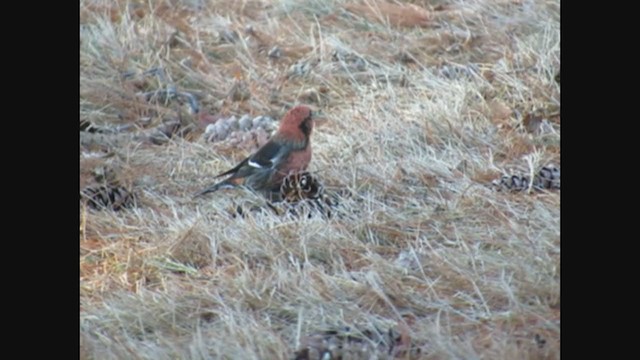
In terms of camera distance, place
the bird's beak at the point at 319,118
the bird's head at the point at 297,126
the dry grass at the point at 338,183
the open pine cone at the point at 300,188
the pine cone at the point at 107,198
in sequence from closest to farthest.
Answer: the dry grass at the point at 338,183
the open pine cone at the point at 300,188
the pine cone at the point at 107,198
the bird's head at the point at 297,126
the bird's beak at the point at 319,118

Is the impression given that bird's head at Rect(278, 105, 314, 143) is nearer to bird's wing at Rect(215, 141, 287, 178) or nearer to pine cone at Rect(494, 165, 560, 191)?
bird's wing at Rect(215, 141, 287, 178)

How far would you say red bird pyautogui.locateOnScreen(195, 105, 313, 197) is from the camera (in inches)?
186

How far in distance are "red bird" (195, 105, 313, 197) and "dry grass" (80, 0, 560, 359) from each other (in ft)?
0.23

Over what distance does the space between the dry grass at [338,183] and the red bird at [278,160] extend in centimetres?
7

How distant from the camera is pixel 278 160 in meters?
4.79

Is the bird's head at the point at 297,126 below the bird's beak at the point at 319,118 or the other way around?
the other way around

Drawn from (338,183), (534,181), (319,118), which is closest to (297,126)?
(338,183)

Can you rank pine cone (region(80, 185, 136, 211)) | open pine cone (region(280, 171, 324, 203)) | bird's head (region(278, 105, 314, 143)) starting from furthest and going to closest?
1. bird's head (region(278, 105, 314, 143))
2. pine cone (region(80, 185, 136, 211))
3. open pine cone (region(280, 171, 324, 203))

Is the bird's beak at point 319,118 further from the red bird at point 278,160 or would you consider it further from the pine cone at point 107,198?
the pine cone at point 107,198

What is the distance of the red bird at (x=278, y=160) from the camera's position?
4.73m

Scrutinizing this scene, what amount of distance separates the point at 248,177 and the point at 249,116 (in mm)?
1284

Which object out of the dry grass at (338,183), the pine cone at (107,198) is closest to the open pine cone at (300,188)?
the dry grass at (338,183)

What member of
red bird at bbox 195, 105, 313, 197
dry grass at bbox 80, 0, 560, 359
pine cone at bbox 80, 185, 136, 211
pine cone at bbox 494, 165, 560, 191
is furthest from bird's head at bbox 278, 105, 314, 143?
pine cone at bbox 494, 165, 560, 191

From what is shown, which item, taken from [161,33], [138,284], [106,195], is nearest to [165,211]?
[106,195]
